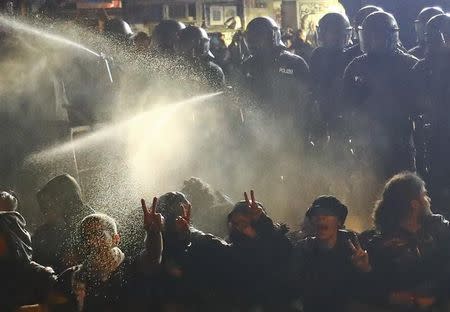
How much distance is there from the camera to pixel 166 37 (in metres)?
9.27

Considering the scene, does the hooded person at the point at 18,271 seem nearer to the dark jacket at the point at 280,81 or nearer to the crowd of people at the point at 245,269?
the crowd of people at the point at 245,269

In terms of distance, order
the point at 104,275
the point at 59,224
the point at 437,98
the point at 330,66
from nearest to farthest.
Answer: the point at 104,275
the point at 59,224
the point at 437,98
the point at 330,66

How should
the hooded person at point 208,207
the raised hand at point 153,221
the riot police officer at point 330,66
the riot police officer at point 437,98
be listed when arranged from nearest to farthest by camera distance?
the raised hand at point 153,221, the hooded person at point 208,207, the riot police officer at point 437,98, the riot police officer at point 330,66

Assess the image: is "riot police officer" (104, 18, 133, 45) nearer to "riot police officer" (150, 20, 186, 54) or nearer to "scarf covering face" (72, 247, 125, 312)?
"riot police officer" (150, 20, 186, 54)

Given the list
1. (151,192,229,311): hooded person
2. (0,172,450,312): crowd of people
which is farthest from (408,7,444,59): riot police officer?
(151,192,229,311): hooded person

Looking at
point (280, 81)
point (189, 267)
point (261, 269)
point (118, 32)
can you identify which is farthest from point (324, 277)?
point (118, 32)

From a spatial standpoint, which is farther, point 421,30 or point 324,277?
point 421,30

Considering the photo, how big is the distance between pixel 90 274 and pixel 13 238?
575 mm

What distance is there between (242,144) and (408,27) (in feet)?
17.3

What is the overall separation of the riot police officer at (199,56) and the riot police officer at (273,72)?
0.34m

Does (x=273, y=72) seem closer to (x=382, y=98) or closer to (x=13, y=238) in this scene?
(x=382, y=98)

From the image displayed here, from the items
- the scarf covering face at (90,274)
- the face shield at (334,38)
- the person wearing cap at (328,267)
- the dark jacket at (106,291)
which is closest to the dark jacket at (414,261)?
the person wearing cap at (328,267)

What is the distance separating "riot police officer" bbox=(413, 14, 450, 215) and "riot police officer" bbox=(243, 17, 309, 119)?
1445mm

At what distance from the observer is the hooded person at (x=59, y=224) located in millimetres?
5689
